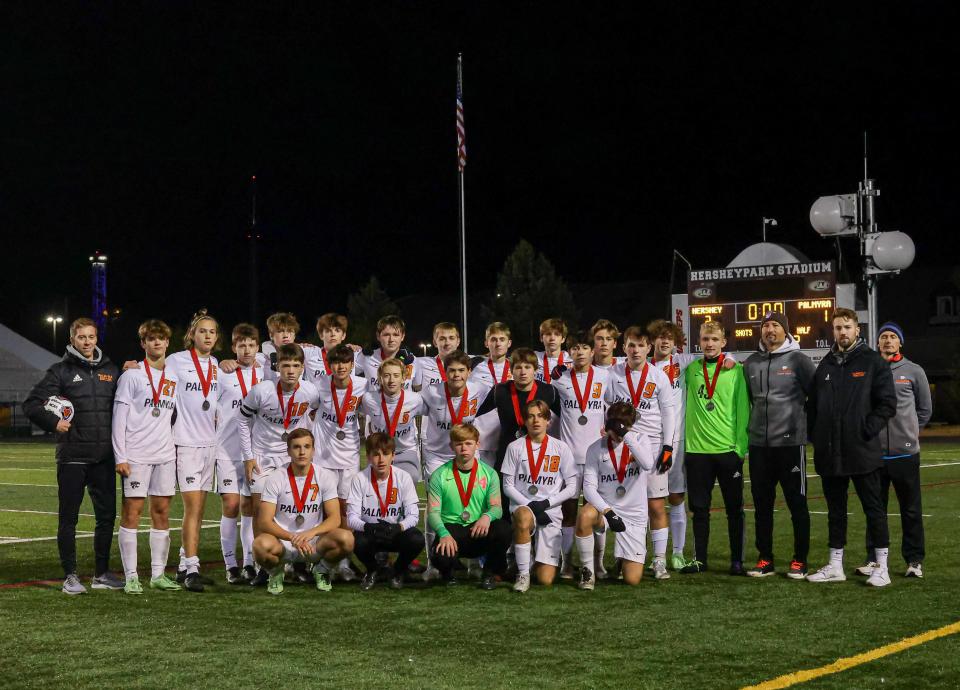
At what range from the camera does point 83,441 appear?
27.3 ft

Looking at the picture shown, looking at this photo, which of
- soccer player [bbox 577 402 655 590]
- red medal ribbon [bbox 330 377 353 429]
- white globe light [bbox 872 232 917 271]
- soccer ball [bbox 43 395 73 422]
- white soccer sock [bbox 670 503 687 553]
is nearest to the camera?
soccer ball [bbox 43 395 73 422]

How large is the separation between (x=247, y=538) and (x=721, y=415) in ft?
12.9

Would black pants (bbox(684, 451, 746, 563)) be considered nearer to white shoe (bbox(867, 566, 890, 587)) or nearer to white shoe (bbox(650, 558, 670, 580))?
white shoe (bbox(650, 558, 670, 580))

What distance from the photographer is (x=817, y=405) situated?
8.59 metres

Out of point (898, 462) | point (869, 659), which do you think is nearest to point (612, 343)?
point (898, 462)

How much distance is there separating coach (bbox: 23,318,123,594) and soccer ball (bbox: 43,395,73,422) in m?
0.06

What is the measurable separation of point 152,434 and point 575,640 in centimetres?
373

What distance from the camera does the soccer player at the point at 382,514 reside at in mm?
8445

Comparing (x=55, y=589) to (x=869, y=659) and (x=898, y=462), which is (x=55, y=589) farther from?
(x=898, y=462)

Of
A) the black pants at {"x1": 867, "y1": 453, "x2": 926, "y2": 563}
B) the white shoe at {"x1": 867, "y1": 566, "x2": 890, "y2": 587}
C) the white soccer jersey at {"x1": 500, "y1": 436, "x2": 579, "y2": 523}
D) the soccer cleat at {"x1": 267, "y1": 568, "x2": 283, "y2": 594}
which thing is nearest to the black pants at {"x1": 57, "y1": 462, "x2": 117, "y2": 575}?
the soccer cleat at {"x1": 267, "y1": 568, "x2": 283, "y2": 594}

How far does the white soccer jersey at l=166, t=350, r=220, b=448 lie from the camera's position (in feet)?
28.6

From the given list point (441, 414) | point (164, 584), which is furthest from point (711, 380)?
point (164, 584)

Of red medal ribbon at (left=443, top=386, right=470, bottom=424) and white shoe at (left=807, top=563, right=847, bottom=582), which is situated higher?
red medal ribbon at (left=443, top=386, right=470, bottom=424)

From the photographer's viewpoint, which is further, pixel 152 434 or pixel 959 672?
pixel 152 434
